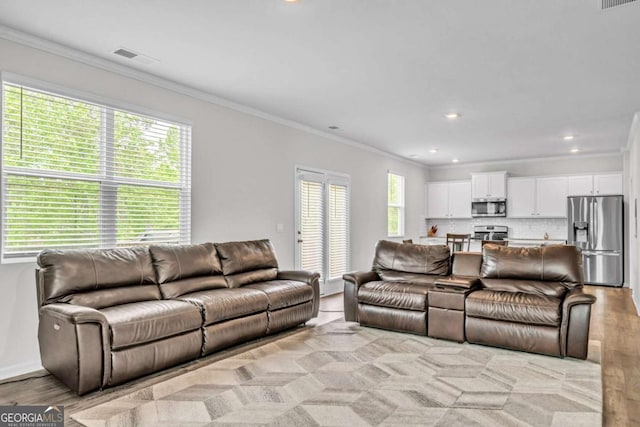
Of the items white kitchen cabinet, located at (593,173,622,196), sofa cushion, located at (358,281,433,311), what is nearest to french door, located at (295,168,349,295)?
sofa cushion, located at (358,281,433,311)

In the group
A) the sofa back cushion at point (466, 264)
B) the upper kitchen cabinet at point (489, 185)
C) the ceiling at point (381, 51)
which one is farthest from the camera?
the upper kitchen cabinet at point (489, 185)

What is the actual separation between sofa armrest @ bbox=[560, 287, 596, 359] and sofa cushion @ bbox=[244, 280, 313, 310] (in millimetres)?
2473

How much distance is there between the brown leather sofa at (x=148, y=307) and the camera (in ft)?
9.51

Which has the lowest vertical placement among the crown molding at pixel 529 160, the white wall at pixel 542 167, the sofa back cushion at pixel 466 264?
the sofa back cushion at pixel 466 264

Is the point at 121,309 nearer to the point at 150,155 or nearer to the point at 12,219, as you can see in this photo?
the point at 12,219

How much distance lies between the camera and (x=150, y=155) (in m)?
4.33

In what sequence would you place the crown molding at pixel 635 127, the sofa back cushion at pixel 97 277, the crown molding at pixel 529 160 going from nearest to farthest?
the sofa back cushion at pixel 97 277, the crown molding at pixel 635 127, the crown molding at pixel 529 160

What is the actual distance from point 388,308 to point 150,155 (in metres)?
2.94

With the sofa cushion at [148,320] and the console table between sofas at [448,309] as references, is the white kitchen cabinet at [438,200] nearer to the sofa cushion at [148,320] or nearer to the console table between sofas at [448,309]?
the console table between sofas at [448,309]

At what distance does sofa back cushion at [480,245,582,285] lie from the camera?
418 centimetres

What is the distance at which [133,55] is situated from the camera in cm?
370

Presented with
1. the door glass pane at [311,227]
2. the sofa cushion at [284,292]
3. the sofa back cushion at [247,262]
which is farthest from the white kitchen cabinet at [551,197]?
the sofa back cushion at [247,262]

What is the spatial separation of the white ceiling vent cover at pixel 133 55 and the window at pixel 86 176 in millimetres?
532

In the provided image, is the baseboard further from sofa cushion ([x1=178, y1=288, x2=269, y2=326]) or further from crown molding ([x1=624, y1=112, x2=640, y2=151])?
crown molding ([x1=624, y1=112, x2=640, y2=151])
